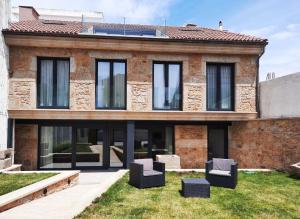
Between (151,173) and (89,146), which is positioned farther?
(89,146)

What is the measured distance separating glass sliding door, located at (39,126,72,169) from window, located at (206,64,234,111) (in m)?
7.75

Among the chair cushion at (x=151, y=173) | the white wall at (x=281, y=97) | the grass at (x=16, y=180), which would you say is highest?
the white wall at (x=281, y=97)

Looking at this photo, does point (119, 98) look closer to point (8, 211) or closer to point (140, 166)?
point (140, 166)

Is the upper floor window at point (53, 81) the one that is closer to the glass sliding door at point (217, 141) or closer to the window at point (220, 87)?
the window at point (220, 87)

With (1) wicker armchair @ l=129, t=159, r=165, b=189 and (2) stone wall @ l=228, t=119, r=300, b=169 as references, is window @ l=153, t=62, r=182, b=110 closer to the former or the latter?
(2) stone wall @ l=228, t=119, r=300, b=169

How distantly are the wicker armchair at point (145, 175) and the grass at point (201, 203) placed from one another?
0.24 metres

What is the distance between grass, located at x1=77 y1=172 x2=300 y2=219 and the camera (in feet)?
25.1

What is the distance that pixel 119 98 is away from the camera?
15.5 meters

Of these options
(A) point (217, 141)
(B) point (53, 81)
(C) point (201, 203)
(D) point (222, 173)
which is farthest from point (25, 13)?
(C) point (201, 203)

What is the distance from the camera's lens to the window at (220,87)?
1612 centimetres

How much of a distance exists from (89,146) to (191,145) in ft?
18.0

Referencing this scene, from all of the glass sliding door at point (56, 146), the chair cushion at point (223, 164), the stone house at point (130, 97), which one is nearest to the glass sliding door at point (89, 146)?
the stone house at point (130, 97)

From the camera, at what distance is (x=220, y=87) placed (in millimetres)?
16234

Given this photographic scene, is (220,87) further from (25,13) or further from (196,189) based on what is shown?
(25,13)
